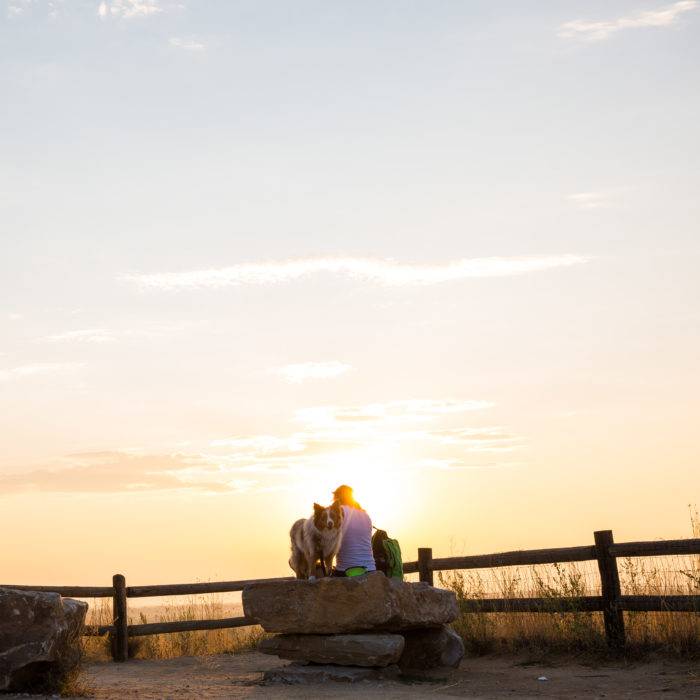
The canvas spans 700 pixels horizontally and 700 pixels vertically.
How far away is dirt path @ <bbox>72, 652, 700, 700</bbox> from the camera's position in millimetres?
10875

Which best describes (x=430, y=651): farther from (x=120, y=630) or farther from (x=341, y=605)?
(x=120, y=630)

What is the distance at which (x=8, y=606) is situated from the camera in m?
9.74

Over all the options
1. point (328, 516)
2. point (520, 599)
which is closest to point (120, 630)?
point (328, 516)

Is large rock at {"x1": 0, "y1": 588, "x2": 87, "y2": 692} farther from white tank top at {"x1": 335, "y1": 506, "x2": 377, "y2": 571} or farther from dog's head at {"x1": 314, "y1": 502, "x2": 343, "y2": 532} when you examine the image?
white tank top at {"x1": 335, "y1": 506, "x2": 377, "y2": 571}

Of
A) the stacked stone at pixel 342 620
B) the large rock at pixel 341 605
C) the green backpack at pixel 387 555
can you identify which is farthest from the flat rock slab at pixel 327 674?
the green backpack at pixel 387 555

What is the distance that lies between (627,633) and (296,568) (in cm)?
483

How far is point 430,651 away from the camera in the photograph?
13250 mm

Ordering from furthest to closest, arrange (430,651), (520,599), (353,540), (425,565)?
1. (425,565)
2. (520,599)
3. (430,651)
4. (353,540)

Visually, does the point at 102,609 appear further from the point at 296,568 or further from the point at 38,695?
the point at 38,695

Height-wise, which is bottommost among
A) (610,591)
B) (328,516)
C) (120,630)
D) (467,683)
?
(467,683)

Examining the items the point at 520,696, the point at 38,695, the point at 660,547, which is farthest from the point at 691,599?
the point at 38,695

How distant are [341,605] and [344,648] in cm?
53

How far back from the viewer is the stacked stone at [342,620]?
1196 cm

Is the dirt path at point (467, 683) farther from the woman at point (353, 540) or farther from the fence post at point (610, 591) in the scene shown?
the woman at point (353, 540)
